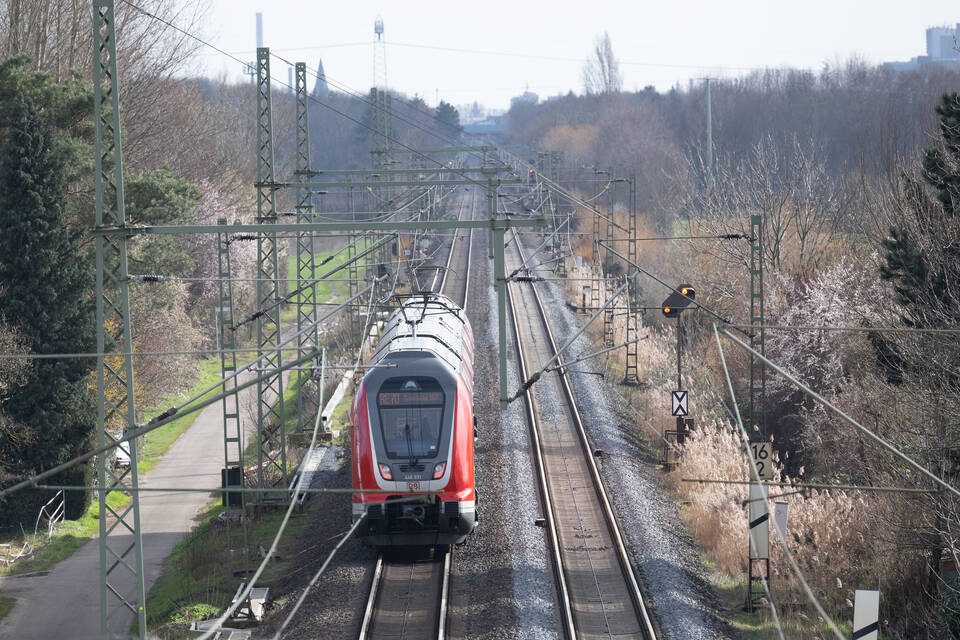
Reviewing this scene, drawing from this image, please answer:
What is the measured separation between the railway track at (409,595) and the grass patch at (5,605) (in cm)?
793

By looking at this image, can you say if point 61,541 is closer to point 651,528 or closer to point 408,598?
point 408,598

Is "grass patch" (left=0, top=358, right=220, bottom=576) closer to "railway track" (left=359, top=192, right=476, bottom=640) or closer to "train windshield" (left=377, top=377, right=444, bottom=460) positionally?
"train windshield" (left=377, top=377, right=444, bottom=460)

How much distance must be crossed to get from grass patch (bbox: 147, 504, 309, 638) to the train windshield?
3.64 metres

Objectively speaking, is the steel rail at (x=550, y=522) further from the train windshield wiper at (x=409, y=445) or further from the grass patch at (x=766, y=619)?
the train windshield wiper at (x=409, y=445)

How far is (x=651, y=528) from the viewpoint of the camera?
57.5ft

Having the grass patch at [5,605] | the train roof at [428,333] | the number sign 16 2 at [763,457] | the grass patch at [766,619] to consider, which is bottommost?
the grass patch at [5,605]

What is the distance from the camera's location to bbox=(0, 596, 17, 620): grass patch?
18.4 meters

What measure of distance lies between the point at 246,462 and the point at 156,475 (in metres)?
3.69

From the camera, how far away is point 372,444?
15.0 metres

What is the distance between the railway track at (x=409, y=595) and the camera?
13.4 metres

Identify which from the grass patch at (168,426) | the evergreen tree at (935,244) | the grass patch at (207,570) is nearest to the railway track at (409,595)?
the grass patch at (207,570)

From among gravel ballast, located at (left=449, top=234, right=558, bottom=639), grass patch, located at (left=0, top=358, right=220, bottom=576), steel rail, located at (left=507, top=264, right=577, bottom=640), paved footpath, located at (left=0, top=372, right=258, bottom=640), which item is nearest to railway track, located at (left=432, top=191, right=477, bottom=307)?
steel rail, located at (left=507, top=264, right=577, bottom=640)

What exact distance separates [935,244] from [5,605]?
18709 mm

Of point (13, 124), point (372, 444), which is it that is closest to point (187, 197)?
point (13, 124)
